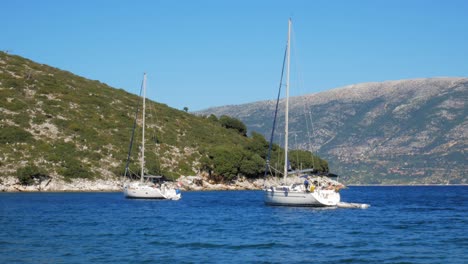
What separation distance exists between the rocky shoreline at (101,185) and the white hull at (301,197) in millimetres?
11038

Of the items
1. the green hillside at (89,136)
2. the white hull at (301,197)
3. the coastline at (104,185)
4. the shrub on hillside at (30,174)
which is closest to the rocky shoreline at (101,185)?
the coastline at (104,185)

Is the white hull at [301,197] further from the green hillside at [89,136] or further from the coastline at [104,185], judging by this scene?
the green hillside at [89,136]

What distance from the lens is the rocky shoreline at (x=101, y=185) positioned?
86.8 meters

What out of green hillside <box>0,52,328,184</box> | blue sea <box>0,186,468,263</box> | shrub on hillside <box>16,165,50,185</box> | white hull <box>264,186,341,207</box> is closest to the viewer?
blue sea <box>0,186,468,263</box>

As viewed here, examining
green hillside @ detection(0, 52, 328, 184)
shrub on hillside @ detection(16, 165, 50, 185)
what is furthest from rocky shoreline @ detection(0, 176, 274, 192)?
green hillside @ detection(0, 52, 328, 184)

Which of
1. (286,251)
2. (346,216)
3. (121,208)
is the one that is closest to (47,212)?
(121,208)

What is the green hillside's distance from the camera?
3718 inches

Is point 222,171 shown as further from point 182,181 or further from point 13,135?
point 13,135

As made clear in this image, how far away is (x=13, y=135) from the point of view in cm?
9675

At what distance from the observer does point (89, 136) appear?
106 metres

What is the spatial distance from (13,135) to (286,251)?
239ft

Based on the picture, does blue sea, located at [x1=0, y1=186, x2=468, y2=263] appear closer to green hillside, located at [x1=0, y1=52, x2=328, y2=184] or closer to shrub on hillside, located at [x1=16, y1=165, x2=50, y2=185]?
shrub on hillside, located at [x1=16, y1=165, x2=50, y2=185]

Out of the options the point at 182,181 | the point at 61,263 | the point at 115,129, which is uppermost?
the point at 115,129

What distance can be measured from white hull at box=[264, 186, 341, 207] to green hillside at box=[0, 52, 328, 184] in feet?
132
